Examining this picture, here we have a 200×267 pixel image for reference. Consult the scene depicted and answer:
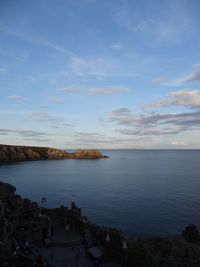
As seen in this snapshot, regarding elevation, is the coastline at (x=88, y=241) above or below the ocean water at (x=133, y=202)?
above

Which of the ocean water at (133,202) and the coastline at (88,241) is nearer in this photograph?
the coastline at (88,241)

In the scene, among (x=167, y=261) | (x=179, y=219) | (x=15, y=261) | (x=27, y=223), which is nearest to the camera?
(x=15, y=261)

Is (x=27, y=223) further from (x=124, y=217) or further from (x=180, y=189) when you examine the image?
(x=180, y=189)

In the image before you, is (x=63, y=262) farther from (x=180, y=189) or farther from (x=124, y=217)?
(x=180, y=189)

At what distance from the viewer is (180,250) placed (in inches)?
1323

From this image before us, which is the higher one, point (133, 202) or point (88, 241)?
point (88, 241)

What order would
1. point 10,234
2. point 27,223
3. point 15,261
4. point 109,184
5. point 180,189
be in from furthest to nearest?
point 109,184 → point 180,189 → point 27,223 → point 10,234 → point 15,261

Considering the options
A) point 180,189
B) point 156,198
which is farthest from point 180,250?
point 180,189

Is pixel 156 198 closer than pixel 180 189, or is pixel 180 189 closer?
pixel 156 198

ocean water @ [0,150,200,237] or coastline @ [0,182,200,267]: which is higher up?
coastline @ [0,182,200,267]

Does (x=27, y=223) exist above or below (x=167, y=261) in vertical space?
above

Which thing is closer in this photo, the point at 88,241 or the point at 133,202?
the point at 88,241

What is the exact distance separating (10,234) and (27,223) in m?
2.92

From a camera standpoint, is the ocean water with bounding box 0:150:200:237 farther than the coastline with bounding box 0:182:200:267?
Yes
